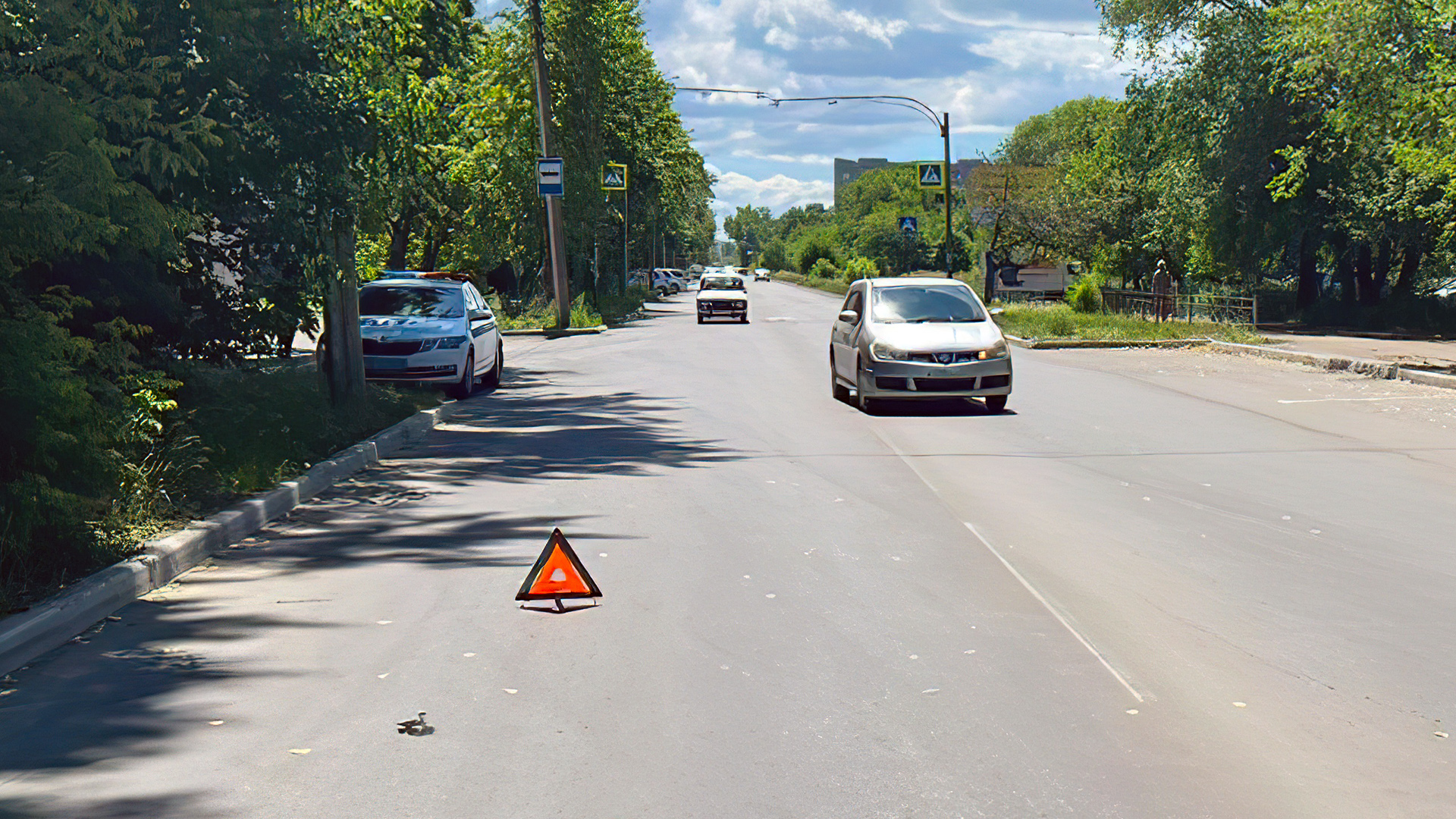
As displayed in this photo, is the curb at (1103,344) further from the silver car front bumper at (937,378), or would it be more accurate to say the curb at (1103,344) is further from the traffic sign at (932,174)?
the silver car front bumper at (937,378)

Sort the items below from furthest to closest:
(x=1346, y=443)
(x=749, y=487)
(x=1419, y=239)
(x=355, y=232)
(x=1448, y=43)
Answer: (x=1419, y=239), (x=1448, y=43), (x=355, y=232), (x=1346, y=443), (x=749, y=487)

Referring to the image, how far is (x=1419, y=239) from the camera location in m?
35.7

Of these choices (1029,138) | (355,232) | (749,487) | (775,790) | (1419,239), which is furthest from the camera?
(1029,138)

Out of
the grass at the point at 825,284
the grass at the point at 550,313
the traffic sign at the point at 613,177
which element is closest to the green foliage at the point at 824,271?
the grass at the point at 825,284

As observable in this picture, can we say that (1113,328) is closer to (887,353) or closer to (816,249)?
(887,353)

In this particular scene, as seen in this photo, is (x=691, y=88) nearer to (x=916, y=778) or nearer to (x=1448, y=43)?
(x=1448, y=43)

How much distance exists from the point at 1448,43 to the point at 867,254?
101280mm

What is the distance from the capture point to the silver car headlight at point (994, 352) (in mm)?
15828

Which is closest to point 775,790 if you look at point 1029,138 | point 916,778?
point 916,778

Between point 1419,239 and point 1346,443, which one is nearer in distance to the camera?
point 1346,443

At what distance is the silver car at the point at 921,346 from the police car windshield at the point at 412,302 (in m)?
5.76

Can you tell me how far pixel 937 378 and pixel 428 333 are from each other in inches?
278

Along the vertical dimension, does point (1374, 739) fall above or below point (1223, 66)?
below

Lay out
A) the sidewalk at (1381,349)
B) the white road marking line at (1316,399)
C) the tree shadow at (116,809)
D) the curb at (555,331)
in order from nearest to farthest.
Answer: the tree shadow at (116,809), the white road marking line at (1316,399), the sidewalk at (1381,349), the curb at (555,331)
